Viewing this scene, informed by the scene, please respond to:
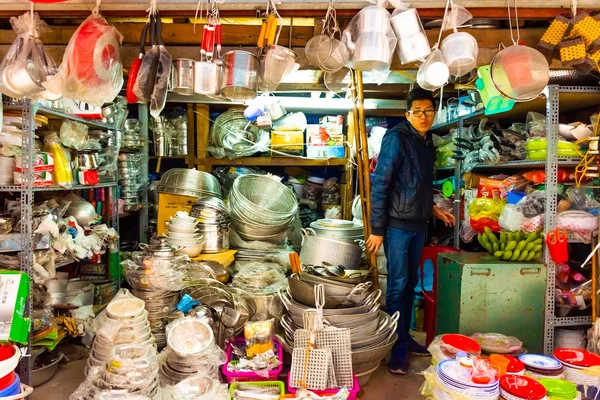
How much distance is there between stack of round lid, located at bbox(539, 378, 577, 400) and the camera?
5.81 ft

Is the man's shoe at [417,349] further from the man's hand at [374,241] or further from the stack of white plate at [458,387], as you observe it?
the stack of white plate at [458,387]

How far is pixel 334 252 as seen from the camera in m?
3.62

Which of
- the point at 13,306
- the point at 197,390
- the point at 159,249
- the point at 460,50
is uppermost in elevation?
the point at 460,50

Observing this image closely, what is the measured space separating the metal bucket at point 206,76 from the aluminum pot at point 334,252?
189 centimetres

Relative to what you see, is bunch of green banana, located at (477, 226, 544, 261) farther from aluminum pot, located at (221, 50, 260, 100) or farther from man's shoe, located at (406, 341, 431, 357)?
aluminum pot, located at (221, 50, 260, 100)

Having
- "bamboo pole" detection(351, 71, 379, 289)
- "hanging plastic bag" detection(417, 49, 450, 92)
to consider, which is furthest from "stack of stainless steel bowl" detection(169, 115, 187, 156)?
"hanging plastic bag" detection(417, 49, 450, 92)

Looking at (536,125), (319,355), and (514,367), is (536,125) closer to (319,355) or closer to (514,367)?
(514,367)

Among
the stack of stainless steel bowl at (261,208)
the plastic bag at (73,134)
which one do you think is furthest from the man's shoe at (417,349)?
the plastic bag at (73,134)

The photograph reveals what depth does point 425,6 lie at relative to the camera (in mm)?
2018

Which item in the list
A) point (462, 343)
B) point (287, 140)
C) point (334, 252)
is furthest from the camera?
point (287, 140)

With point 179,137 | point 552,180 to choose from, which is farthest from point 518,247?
point 179,137

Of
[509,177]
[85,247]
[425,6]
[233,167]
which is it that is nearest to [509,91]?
[425,6]

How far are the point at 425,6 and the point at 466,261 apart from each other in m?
1.53

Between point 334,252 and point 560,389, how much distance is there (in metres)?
2.00
